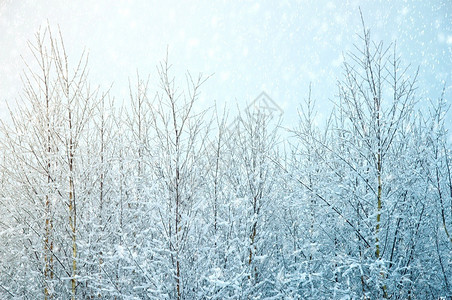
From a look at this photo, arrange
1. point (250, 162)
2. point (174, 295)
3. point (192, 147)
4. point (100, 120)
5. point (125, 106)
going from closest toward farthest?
point (174, 295) < point (192, 147) < point (250, 162) < point (100, 120) < point (125, 106)

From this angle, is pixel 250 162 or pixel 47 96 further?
pixel 250 162

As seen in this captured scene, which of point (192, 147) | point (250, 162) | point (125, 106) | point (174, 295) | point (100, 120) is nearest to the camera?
point (174, 295)

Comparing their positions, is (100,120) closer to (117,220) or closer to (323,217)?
(117,220)

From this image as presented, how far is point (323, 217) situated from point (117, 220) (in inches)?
114

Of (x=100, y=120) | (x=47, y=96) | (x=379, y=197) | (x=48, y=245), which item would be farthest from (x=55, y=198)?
(x=379, y=197)

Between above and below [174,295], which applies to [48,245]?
above

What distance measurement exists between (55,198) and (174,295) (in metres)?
1.84

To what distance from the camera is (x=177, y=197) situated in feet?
12.6

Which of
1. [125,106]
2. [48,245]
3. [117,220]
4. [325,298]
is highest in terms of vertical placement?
[125,106]

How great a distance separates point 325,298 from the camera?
4.45m

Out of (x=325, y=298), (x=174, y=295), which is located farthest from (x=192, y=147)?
(x=325, y=298)

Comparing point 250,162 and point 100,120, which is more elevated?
point 100,120

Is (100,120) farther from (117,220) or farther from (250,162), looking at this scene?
(250,162)

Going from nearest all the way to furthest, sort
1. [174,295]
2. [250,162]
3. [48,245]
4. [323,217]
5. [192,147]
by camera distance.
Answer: [174,295] < [192,147] < [48,245] < [323,217] < [250,162]
